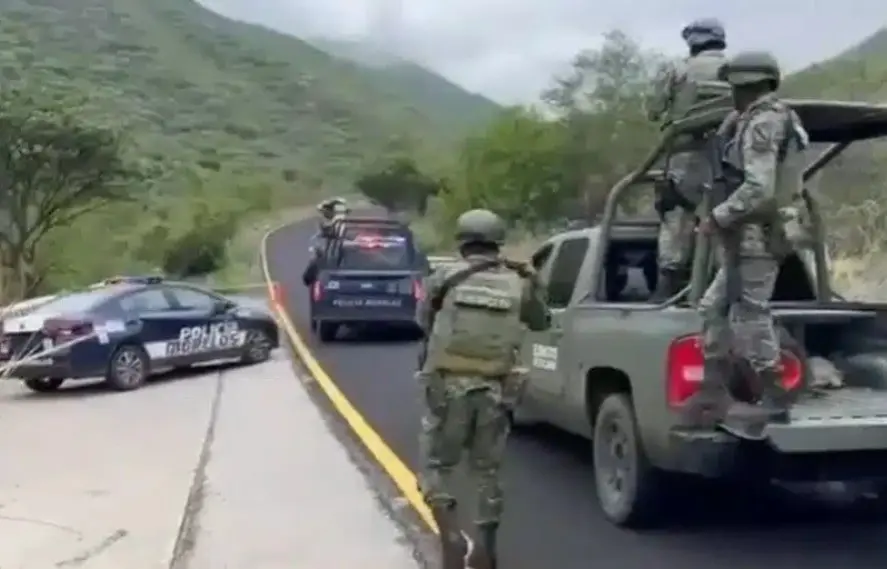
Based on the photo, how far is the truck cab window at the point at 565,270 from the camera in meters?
8.63

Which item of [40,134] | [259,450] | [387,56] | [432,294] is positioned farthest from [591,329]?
[387,56]

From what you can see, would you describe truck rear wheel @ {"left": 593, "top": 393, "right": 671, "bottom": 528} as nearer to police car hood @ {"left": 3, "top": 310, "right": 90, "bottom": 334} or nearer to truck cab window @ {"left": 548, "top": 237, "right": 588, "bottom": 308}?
truck cab window @ {"left": 548, "top": 237, "right": 588, "bottom": 308}

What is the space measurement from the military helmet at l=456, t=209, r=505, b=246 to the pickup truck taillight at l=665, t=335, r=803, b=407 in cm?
106

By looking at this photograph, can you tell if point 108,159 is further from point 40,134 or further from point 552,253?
point 552,253

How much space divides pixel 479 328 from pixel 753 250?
4.72 feet

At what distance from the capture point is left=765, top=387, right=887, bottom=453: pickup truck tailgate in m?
6.00

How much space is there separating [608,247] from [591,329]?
3.55ft

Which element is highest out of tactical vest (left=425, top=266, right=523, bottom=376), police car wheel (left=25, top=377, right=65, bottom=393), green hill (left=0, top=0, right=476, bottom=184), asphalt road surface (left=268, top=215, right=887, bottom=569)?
green hill (left=0, top=0, right=476, bottom=184)

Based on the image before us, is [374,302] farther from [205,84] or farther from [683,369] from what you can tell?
[205,84]

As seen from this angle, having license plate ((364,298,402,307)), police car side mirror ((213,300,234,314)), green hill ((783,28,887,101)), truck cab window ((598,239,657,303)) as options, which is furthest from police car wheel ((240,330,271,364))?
green hill ((783,28,887,101))

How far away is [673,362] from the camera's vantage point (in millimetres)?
6281

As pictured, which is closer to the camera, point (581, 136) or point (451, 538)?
point (451, 538)

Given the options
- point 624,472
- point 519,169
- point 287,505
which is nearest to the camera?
point 624,472

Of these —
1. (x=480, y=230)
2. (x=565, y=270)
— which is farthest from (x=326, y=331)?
(x=480, y=230)
